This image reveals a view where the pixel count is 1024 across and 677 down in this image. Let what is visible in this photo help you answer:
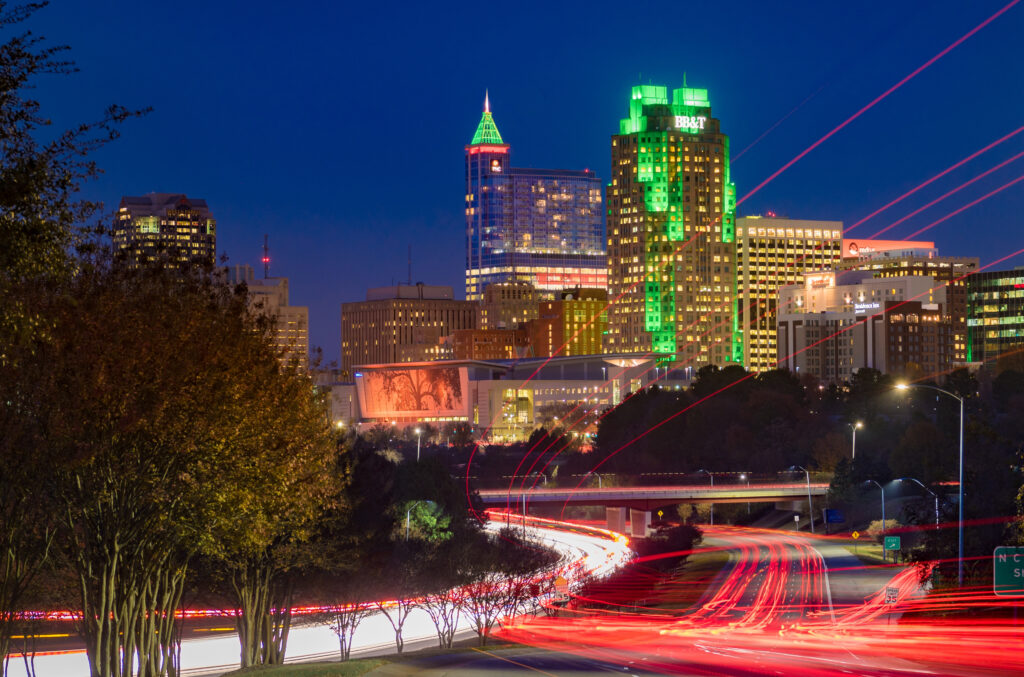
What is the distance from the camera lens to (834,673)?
38.8 m

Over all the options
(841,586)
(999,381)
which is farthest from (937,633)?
(999,381)

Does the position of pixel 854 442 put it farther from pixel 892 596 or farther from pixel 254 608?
pixel 254 608

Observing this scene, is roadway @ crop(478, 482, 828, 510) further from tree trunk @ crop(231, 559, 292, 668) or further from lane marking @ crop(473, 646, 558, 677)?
tree trunk @ crop(231, 559, 292, 668)

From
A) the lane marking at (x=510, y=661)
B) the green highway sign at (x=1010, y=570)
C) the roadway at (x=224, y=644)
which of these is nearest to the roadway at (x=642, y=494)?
the roadway at (x=224, y=644)

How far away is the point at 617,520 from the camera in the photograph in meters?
135

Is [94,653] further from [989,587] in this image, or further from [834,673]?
[989,587]

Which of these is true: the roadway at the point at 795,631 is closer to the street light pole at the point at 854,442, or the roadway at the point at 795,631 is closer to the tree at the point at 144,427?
the tree at the point at 144,427

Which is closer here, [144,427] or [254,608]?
[144,427]

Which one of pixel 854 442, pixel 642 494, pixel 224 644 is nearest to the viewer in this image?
pixel 224 644

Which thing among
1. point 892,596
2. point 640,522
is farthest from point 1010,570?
point 640,522

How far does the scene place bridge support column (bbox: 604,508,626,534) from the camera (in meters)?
134

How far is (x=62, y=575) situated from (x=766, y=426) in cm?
12875

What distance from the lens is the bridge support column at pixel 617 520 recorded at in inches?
5266

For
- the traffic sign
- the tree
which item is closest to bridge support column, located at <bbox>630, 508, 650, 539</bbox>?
the traffic sign
